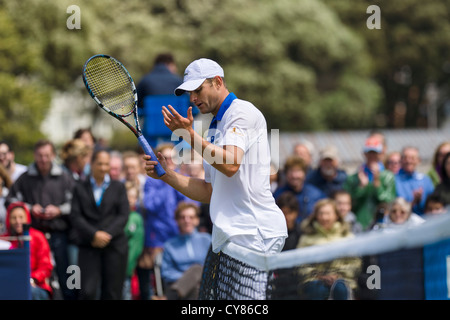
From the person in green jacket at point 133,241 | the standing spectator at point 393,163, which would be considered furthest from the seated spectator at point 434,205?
the person in green jacket at point 133,241

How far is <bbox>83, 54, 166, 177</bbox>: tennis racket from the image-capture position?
5.28m

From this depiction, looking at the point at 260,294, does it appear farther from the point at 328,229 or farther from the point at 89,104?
the point at 89,104

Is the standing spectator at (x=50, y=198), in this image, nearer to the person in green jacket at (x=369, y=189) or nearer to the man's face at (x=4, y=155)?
the man's face at (x=4, y=155)

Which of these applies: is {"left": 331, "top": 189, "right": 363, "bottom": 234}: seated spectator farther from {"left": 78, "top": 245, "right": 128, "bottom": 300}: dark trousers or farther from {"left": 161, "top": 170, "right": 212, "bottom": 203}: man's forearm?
{"left": 161, "top": 170, "right": 212, "bottom": 203}: man's forearm

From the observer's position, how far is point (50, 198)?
8.34m

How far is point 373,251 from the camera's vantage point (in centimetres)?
339

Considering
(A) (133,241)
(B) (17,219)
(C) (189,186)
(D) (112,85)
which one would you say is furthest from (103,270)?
(C) (189,186)

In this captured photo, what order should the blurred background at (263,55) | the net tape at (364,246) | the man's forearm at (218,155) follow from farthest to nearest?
the blurred background at (263,55), the man's forearm at (218,155), the net tape at (364,246)

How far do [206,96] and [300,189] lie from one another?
4.86 meters

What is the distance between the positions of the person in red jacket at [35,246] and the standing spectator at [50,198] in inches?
17.8

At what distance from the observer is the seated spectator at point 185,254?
7.66 meters

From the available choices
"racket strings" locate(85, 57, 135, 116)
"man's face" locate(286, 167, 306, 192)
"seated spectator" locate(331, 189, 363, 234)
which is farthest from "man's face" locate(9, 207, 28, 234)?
"seated spectator" locate(331, 189, 363, 234)

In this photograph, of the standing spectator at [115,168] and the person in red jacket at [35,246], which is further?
the standing spectator at [115,168]

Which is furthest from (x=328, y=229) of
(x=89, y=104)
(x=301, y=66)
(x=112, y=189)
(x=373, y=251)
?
(x=301, y=66)
